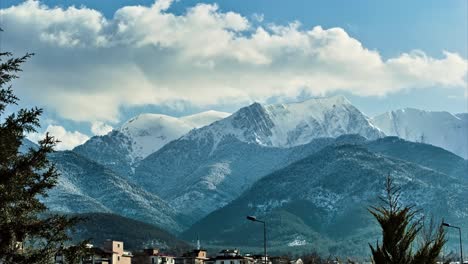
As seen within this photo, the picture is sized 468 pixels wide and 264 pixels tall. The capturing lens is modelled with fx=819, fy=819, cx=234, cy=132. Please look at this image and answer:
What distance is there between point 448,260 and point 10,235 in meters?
18.6

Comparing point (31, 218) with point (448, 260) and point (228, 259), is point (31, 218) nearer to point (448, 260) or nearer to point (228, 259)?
point (448, 260)

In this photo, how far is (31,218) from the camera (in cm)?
3456

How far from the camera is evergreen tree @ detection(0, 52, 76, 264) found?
32.3 m

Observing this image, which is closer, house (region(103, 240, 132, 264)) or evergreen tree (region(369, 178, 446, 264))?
evergreen tree (region(369, 178, 446, 264))

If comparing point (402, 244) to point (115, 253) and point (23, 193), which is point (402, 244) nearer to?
point (23, 193)

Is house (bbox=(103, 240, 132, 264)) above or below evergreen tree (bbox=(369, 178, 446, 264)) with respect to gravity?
above

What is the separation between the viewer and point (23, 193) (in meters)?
33.3

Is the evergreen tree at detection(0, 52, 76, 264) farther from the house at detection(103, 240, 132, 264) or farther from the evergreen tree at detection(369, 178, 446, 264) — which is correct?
the house at detection(103, 240, 132, 264)

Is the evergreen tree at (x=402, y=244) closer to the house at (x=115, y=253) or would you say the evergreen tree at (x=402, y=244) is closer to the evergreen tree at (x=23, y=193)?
the evergreen tree at (x=23, y=193)

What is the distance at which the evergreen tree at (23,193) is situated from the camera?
1273 inches

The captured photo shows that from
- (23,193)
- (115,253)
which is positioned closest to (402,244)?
(23,193)

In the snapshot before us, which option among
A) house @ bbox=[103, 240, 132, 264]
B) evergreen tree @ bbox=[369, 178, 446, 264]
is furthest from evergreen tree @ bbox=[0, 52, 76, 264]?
house @ bbox=[103, 240, 132, 264]

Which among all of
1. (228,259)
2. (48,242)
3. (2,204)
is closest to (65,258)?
(48,242)

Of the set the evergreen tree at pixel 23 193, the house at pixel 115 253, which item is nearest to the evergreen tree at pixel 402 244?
the evergreen tree at pixel 23 193
